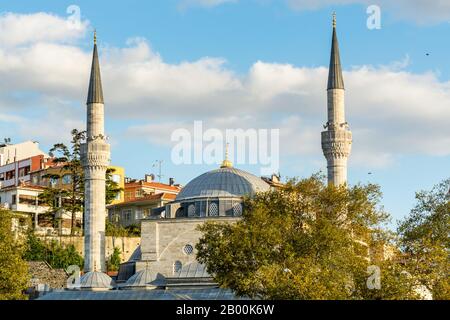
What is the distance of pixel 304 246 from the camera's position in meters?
36.3

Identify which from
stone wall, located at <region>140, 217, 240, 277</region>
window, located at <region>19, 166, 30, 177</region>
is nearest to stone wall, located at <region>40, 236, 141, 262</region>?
stone wall, located at <region>140, 217, 240, 277</region>

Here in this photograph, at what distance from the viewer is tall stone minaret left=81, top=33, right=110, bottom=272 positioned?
168 ft

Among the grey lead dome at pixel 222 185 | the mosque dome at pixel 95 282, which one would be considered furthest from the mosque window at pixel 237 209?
the mosque dome at pixel 95 282

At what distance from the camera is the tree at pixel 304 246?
3152 centimetres

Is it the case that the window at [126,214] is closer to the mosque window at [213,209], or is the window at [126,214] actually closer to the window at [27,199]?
the window at [27,199]

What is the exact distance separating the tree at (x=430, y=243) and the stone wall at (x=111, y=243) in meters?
25.0

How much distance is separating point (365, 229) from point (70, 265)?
988 inches

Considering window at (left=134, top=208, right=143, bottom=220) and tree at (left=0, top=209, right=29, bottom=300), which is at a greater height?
window at (left=134, top=208, right=143, bottom=220)

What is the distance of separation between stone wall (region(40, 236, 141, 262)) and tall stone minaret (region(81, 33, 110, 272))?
9.85m

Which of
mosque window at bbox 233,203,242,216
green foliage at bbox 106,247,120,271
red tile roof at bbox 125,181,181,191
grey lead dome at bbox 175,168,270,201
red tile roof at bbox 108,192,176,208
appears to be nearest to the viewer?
mosque window at bbox 233,203,242,216

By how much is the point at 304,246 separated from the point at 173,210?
1790 centimetres

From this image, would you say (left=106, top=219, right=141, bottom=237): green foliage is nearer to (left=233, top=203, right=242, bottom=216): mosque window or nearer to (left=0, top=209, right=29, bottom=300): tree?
(left=233, top=203, right=242, bottom=216): mosque window
